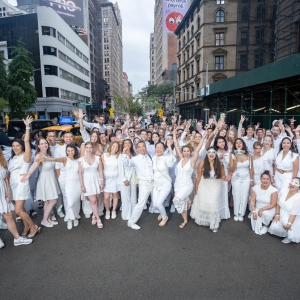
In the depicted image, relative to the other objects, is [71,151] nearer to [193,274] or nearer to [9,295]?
[9,295]

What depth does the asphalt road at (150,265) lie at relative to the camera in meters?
3.29

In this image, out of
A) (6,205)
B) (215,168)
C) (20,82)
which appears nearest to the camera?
(6,205)

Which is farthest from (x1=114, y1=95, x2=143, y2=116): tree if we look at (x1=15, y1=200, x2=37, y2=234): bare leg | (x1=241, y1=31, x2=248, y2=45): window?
(x1=15, y1=200, x2=37, y2=234): bare leg

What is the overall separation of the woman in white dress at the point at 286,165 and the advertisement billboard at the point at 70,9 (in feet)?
197

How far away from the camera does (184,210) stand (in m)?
5.24

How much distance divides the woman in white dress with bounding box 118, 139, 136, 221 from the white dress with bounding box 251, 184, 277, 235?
8.76 ft

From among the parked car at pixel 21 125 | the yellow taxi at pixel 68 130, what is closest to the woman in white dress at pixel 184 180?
the yellow taxi at pixel 68 130

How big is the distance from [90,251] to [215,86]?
20.0 m

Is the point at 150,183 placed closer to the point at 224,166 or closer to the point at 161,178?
the point at 161,178

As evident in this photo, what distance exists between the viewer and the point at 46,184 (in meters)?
5.16

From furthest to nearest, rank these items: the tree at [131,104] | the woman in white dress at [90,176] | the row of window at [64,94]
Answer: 1. the tree at [131,104]
2. the row of window at [64,94]
3. the woman in white dress at [90,176]

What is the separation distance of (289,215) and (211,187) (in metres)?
1.47

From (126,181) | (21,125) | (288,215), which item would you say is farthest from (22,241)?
(21,125)

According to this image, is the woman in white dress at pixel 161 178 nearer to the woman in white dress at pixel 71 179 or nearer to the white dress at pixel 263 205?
the woman in white dress at pixel 71 179
